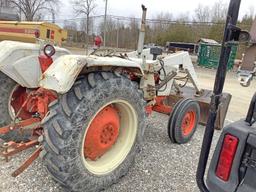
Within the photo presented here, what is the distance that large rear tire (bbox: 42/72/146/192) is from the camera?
235cm

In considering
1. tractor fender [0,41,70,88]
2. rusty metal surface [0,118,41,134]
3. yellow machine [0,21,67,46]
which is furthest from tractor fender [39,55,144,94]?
yellow machine [0,21,67,46]

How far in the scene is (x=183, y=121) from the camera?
4.18 m

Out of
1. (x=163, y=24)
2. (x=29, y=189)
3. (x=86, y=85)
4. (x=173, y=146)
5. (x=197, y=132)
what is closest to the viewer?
(x=86, y=85)

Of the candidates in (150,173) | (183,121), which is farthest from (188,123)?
(150,173)

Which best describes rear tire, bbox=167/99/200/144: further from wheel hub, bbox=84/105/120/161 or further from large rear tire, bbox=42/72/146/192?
wheel hub, bbox=84/105/120/161

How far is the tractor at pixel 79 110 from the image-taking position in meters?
2.36

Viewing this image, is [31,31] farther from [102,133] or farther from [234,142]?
[234,142]

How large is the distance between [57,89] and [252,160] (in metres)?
1.49

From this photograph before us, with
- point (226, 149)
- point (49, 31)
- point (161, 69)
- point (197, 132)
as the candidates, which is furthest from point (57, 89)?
point (49, 31)

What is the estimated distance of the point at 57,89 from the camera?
231 cm

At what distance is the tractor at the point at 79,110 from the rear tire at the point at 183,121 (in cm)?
1

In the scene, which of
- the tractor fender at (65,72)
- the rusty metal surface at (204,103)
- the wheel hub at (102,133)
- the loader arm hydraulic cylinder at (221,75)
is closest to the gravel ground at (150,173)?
the wheel hub at (102,133)

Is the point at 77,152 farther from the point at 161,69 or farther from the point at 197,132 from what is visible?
the point at 197,132

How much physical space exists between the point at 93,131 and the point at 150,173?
0.96 m
